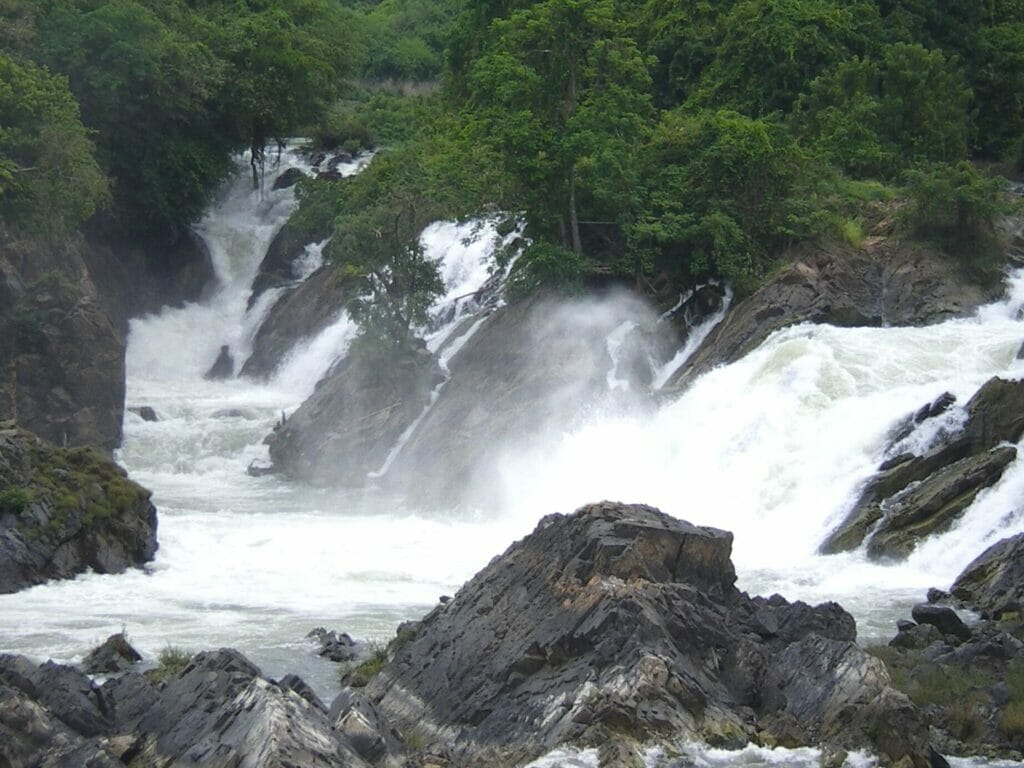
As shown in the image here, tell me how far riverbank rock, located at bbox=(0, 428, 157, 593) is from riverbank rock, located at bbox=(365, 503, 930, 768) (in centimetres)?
961

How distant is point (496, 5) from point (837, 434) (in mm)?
29315

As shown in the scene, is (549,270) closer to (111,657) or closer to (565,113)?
(565,113)

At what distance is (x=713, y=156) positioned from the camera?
132 feet

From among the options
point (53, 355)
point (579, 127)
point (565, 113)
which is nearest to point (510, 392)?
point (579, 127)

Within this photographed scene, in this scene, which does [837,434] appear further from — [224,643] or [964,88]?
[964,88]

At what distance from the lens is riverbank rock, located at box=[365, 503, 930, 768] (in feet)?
55.0

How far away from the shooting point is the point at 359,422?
4006 centimetres

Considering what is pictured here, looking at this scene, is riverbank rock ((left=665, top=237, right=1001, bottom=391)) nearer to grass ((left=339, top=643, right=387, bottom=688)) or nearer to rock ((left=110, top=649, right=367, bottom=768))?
grass ((left=339, top=643, right=387, bottom=688))

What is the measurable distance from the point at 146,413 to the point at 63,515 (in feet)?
51.3

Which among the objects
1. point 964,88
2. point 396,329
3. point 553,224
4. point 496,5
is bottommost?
point 396,329

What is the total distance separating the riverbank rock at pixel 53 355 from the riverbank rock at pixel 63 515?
32.7 feet

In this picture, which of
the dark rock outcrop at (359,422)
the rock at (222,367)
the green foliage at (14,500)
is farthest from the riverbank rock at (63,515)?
the rock at (222,367)

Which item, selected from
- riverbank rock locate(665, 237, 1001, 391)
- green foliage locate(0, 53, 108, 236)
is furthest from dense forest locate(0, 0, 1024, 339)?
riverbank rock locate(665, 237, 1001, 391)

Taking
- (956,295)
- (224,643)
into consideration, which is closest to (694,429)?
(956,295)
